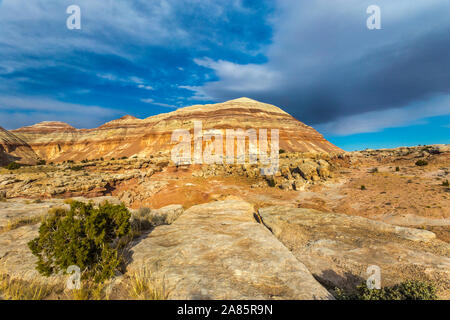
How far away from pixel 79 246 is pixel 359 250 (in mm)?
7023

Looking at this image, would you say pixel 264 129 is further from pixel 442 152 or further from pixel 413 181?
pixel 413 181

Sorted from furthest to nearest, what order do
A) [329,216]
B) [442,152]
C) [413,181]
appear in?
[442,152], [413,181], [329,216]

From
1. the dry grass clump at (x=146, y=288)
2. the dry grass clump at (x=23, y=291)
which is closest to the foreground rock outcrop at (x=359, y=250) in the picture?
the dry grass clump at (x=146, y=288)

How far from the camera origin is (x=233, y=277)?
11.2 ft

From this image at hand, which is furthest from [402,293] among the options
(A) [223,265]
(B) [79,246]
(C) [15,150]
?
(C) [15,150]

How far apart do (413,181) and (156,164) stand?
36.0 m

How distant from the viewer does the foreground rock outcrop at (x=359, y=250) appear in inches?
173

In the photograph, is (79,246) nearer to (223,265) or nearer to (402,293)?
(223,265)

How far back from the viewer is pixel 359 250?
5.44 m

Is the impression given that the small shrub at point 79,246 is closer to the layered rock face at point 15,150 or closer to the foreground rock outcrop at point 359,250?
the foreground rock outcrop at point 359,250

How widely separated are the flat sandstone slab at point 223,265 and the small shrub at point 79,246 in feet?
1.84
